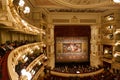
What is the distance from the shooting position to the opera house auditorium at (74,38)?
11789 mm

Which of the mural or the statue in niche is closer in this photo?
the statue in niche

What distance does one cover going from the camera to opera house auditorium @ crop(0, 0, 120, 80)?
1179 cm

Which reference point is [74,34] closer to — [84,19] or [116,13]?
[84,19]

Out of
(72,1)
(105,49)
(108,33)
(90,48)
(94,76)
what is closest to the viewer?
(72,1)

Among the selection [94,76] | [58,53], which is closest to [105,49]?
[94,76]

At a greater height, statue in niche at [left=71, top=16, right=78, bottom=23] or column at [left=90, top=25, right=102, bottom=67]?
statue in niche at [left=71, top=16, right=78, bottom=23]

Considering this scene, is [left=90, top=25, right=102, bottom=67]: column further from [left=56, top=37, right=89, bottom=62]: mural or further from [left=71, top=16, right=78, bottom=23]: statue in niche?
[left=71, top=16, right=78, bottom=23]: statue in niche

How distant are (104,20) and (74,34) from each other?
3.98 meters

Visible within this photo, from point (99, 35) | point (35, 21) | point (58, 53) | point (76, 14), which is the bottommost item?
point (58, 53)

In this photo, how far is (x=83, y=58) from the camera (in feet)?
61.5

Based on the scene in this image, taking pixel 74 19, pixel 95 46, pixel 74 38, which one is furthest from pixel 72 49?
pixel 74 19

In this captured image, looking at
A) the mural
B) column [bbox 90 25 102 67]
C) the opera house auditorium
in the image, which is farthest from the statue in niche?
the mural

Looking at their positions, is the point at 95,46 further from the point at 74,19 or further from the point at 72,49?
the point at 74,19

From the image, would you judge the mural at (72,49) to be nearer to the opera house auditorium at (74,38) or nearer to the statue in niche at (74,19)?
the opera house auditorium at (74,38)
